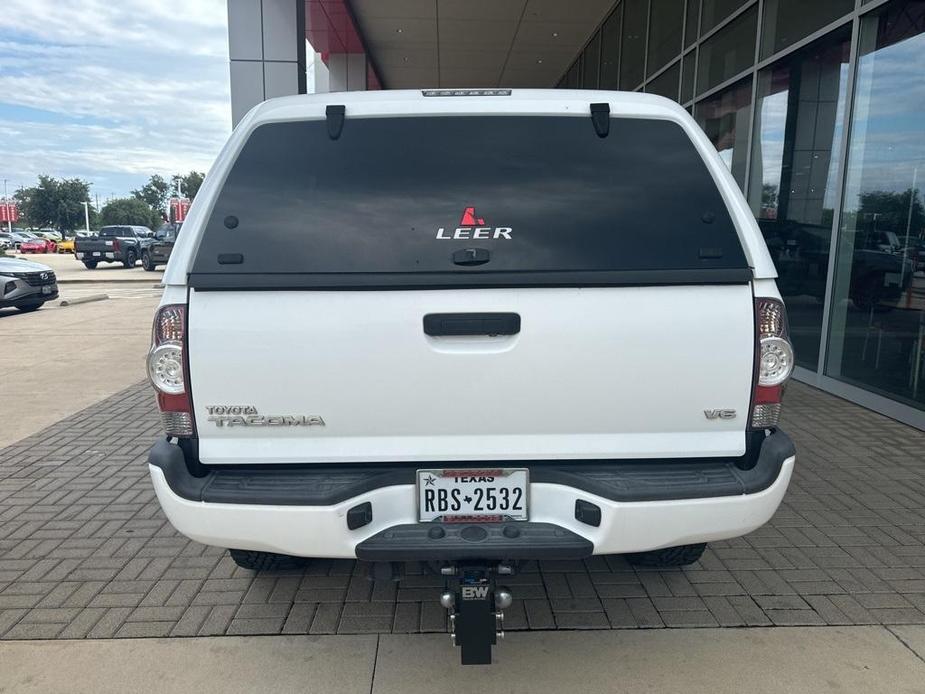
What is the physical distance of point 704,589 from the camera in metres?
3.30

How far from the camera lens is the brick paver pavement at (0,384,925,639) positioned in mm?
3041

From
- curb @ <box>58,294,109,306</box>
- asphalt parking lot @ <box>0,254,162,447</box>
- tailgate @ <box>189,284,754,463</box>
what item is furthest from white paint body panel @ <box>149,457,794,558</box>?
curb @ <box>58,294,109,306</box>

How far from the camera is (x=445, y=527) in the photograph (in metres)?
2.36

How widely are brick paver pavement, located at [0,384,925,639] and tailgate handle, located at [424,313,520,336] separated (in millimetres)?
1113

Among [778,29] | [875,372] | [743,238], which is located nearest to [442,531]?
[743,238]

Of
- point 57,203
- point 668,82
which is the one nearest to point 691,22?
point 668,82

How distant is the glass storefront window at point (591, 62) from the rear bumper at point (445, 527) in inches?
566

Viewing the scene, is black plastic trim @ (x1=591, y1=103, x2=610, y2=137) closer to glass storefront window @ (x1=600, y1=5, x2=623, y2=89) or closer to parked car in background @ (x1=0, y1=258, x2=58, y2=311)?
glass storefront window @ (x1=600, y1=5, x2=623, y2=89)

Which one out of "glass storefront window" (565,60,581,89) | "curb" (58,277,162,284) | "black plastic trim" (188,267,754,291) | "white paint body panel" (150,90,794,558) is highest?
"glass storefront window" (565,60,581,89)

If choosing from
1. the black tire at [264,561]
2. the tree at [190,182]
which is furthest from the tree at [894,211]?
the tree at [190,182]

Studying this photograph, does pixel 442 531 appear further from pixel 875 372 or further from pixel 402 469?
pixel 875 372

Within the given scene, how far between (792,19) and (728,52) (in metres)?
1.48

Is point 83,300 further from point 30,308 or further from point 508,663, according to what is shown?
point 508,663

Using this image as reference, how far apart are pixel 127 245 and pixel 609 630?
3129 cm
